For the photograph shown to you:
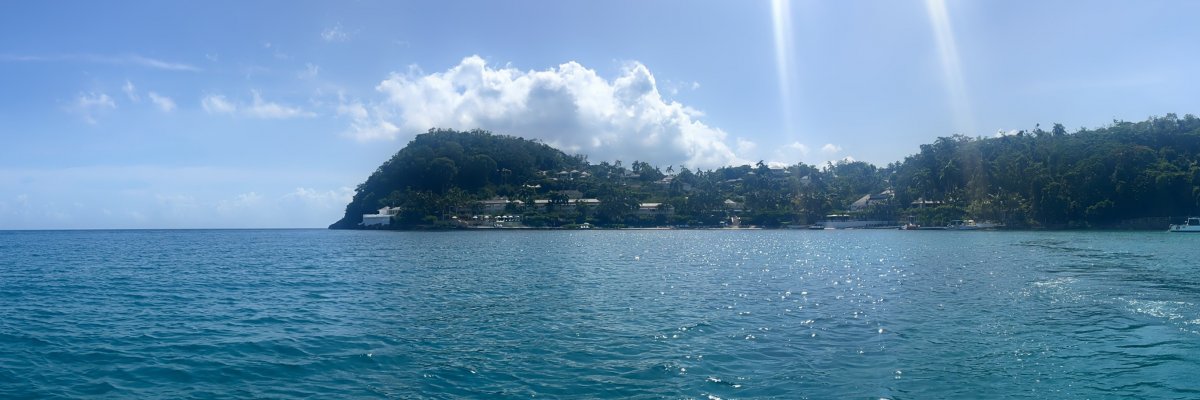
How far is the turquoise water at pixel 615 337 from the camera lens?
1245 cm

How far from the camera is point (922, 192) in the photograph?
144750mm

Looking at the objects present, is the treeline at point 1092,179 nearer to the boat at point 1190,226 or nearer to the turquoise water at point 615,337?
the boat at point 1190,226

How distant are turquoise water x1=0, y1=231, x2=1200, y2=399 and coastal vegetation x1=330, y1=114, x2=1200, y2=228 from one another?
283ft

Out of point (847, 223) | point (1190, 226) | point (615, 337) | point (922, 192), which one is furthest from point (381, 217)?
point (615, 337)

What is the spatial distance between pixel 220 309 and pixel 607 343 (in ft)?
45.4

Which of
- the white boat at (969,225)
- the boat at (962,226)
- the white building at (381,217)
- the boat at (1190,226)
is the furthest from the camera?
the white building at (381,217)

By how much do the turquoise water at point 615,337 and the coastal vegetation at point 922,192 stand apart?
86.2 metres

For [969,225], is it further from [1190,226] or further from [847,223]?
[1190,226]

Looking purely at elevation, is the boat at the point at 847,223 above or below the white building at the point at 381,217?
below

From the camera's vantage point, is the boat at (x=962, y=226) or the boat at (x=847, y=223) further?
the boat at (x=847, y=223)

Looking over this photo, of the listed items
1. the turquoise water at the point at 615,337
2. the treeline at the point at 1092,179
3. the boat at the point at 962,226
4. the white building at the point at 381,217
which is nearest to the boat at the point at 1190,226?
the treeline at the point at 1092,179

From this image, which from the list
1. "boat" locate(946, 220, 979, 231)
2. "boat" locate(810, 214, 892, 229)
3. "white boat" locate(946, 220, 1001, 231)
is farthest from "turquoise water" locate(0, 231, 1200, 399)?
"boat" locate(810, 214, 892, 229)

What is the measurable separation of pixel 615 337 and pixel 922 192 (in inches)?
5626

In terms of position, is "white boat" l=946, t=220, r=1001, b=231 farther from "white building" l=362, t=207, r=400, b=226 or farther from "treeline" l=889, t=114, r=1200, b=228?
"white building" l=362, t=207, r=400, b=226
